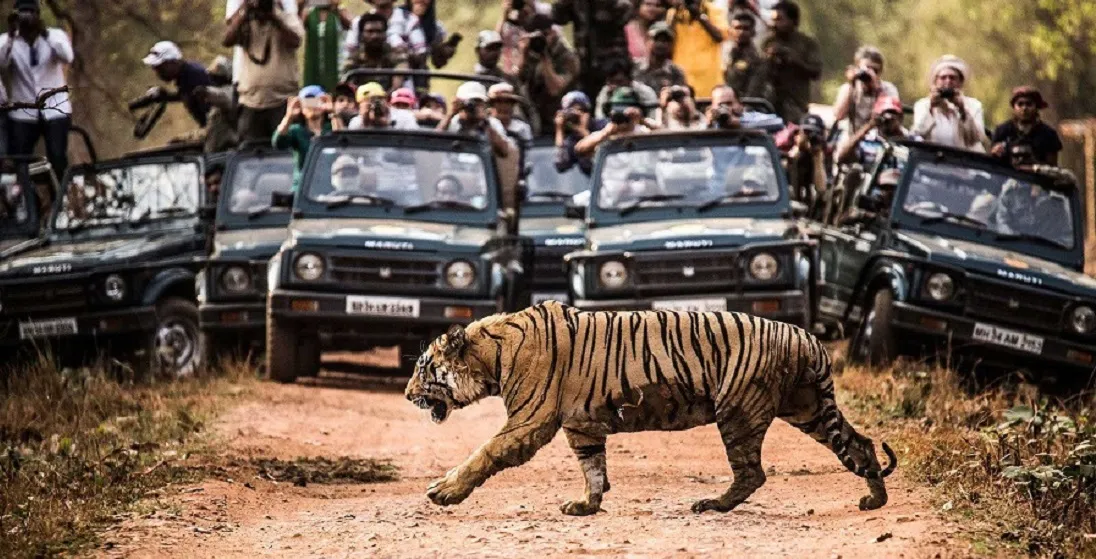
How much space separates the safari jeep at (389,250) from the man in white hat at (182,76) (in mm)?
2789

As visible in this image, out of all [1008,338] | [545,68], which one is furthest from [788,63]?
[1008,338]

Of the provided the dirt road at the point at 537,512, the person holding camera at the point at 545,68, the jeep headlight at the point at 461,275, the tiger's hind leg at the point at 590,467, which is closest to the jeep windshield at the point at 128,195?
the jeep headlight at the point at 461,275

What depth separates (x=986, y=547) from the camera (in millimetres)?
7711

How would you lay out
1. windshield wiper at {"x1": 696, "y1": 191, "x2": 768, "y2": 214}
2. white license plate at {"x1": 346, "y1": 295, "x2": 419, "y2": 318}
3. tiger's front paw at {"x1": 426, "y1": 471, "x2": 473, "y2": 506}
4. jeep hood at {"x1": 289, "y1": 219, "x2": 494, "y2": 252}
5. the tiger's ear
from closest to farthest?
tiger's front paw at {"x1": 426, "y1": 471, "x2": 473, "y2": 506} < the tiger's ear < white license plate at {"x1": 346, "y1": 295, "x2": 419, "y2": 318} < jeep hood at {"x1": 289, "y1": 219, "x2": 494, "y2": 252} < windshield wiper at {"x1": 696, "y1": 191, "x2": 768, "y2": 214}

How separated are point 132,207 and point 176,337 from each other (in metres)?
1.28

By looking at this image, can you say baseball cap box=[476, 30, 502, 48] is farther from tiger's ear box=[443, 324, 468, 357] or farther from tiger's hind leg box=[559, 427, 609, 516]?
tiger's hind leg box=[559, 427, 609, 516]

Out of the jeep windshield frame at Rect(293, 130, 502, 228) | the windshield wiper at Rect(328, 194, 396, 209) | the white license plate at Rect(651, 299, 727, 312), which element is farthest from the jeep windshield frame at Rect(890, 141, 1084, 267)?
the windshield wiper at Rect(328, 194, 396, 209)

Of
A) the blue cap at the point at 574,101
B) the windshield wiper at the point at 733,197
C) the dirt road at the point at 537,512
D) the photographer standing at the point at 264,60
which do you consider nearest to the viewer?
the dirt road at the point at 537,512

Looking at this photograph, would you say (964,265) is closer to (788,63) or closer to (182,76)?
(788,63)

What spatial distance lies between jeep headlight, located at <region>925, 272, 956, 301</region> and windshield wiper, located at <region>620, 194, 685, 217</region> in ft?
5.82

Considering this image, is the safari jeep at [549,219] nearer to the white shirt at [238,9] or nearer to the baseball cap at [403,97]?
the baseball cap at [403,97]

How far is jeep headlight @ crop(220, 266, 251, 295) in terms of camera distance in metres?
15.5

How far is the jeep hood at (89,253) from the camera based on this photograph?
15250 millimetres

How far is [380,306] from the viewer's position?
47.9ft
